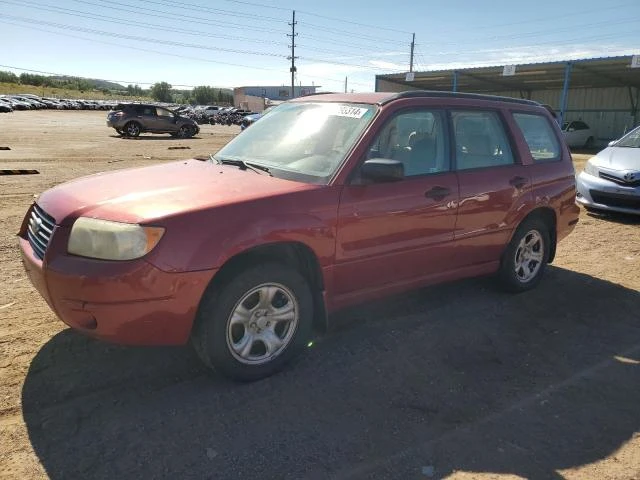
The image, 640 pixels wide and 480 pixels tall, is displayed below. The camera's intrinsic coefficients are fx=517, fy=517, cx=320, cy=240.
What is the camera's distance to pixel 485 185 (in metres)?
4.36

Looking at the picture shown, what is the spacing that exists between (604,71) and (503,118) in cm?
2913

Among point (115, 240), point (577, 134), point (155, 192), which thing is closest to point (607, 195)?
point (155, 192)

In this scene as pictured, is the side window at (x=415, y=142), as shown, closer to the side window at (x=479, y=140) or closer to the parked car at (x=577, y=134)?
the side window at (x=479, y=140)

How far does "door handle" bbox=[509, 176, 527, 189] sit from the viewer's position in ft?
15.1

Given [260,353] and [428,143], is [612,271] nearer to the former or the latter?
[428,143]

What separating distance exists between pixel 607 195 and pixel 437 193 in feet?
18.8

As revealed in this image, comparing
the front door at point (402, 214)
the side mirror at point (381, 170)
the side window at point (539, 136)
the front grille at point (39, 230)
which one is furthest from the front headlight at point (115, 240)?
the side window at point (539, 136)

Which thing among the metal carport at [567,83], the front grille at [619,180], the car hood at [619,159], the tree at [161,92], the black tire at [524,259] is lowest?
the black tire at [524,259]

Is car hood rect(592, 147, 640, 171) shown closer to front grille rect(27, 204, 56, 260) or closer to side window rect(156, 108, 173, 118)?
front grille rect(27, 204, 56, 260)

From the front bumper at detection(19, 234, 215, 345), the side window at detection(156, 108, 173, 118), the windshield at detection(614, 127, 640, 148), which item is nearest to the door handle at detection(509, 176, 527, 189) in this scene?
the front bumper at detection(19, 234, 215, 345)

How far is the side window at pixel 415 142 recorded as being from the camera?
12.7ft

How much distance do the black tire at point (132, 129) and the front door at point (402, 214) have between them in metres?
25.2

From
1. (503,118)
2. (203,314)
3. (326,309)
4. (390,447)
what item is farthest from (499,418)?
(503,118)

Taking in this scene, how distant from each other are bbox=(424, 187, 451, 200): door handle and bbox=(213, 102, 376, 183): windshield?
0.72 m
